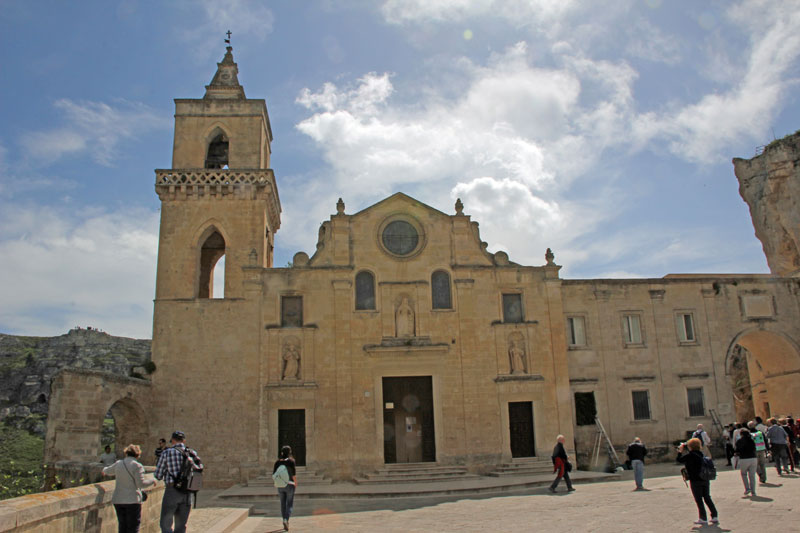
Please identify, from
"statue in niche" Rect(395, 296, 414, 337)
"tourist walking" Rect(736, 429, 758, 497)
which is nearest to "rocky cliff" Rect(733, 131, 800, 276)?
"statue in niche" Rect(395, 296, 414, 337)

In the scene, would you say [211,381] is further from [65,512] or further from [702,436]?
[702,436]

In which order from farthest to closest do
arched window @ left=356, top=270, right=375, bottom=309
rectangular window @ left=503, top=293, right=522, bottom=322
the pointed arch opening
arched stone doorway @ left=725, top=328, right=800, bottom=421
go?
the pointed arch opening < arched stone doorway @ left=725, top=328, right=800, bottom=421 < rectangular window @ left=503, top=293, right=522, bottom=322 < arched window @ left=356, top=270, right=375, bottom=309

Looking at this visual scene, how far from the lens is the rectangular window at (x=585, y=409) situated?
26053 mm

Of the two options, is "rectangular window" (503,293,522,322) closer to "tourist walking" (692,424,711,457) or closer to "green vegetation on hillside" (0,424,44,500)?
"tourist walking" (692,424,711,457)

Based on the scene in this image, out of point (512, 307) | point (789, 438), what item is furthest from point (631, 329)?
point (789, 438)

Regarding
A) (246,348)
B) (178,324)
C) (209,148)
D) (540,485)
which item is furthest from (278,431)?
(209,148)

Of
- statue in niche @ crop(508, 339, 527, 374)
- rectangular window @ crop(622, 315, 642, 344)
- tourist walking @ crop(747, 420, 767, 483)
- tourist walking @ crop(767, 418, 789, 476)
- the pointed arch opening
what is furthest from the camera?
the pointed arch opening

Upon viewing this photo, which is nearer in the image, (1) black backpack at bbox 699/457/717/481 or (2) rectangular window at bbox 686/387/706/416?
(1) black backpack at bbox 699/457/717/481

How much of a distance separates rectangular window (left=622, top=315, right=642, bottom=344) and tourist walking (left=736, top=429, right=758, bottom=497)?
12.8 meters

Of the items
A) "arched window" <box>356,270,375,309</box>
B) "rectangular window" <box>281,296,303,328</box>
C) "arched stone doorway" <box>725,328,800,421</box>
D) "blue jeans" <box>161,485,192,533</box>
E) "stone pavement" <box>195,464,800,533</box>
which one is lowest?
"stone pavement" <box>195,464,800,533</box>

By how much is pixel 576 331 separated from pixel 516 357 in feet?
11.7

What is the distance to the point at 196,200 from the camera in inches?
1084

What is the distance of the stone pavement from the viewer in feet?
40.3

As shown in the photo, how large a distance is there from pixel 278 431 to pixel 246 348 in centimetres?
359
